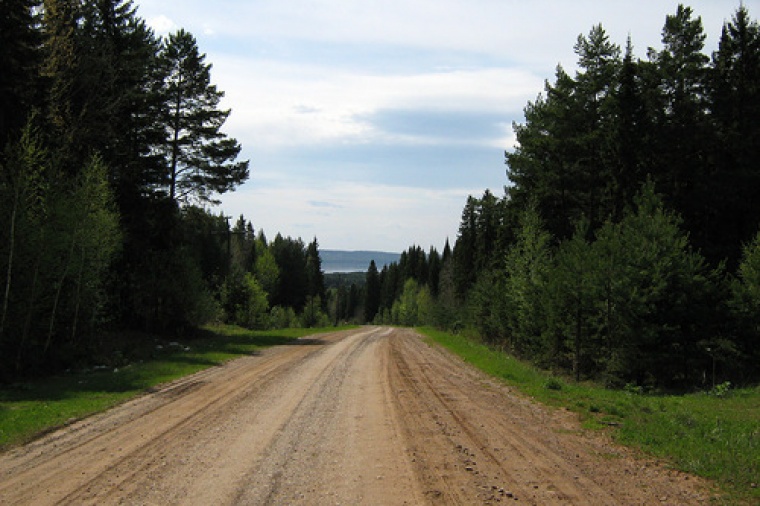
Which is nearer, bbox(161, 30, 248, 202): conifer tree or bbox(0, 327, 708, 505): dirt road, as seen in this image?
bbox(0, 327, 708, 505): dirt road

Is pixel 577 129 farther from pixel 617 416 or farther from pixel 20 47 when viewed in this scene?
pixel 20 47

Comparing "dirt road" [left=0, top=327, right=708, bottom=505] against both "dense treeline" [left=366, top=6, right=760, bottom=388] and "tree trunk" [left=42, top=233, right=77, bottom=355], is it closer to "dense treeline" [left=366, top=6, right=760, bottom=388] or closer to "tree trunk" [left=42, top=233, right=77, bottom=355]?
"tree trunk" [left=42, top=233, right=77, bottom=355]

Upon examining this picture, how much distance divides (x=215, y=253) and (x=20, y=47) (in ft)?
194

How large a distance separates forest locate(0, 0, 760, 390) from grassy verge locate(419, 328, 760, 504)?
19.3 ft

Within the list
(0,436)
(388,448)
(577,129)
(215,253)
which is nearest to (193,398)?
(0,436)

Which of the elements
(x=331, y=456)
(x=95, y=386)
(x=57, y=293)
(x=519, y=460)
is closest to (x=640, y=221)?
(x=519, y=460)

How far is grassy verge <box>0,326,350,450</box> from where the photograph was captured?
32.1 ft

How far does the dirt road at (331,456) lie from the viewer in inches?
237

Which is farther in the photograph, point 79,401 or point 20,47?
point 20,47

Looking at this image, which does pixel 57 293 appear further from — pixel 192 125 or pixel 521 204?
pixel 521 204

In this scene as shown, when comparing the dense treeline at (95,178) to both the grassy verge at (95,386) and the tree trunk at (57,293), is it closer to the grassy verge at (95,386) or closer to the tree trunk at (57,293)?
the tree trunk at (57,293)

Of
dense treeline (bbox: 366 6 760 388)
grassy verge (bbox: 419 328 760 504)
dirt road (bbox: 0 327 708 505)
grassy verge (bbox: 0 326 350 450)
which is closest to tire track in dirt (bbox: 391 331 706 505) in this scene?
dirt road (bbox: 0 327 708 505)

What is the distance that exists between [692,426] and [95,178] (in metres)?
19.5

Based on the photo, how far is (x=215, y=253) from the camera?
76.1 meters
